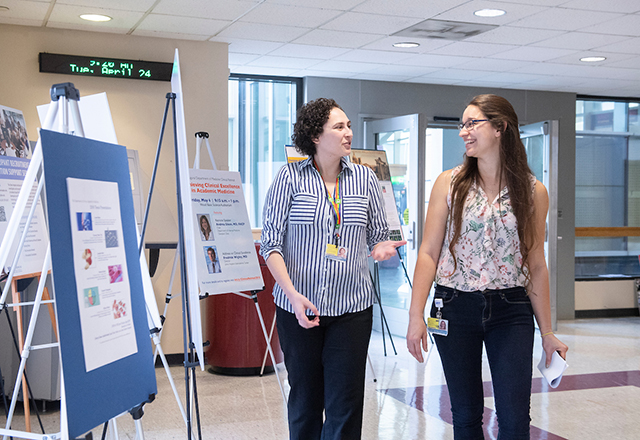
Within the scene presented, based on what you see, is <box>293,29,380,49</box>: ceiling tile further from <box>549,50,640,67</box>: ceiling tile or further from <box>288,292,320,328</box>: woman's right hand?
<box>288,292,320,328</box>: woman's right hand

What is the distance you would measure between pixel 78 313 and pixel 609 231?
25.4 ft

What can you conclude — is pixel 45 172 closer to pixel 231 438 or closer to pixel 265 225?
pixel 265 225

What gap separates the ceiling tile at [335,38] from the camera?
5.25 meters

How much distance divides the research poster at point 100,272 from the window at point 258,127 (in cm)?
462

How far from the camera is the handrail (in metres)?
8.19

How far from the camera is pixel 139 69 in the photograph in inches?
211

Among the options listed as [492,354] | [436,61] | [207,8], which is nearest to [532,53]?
[436,61]

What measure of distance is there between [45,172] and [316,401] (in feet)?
4.18

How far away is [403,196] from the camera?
681 centimetres

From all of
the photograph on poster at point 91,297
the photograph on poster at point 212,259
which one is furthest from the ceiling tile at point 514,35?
the photograph on poster at point 91,297

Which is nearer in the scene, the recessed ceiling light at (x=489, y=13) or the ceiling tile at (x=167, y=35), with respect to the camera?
the recessed ceiling light at (x=489, y=13)

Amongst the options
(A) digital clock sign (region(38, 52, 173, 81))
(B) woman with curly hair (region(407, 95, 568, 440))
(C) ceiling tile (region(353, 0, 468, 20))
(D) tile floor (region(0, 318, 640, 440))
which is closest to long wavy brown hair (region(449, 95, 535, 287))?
(B) woman with curly hair (region(407, 95, 568, 440))

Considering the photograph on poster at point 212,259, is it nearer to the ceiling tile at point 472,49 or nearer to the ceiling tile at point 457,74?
the ceiling tile at point 472,49

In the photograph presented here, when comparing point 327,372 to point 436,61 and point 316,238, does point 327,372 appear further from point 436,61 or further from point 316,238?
point 436,61
